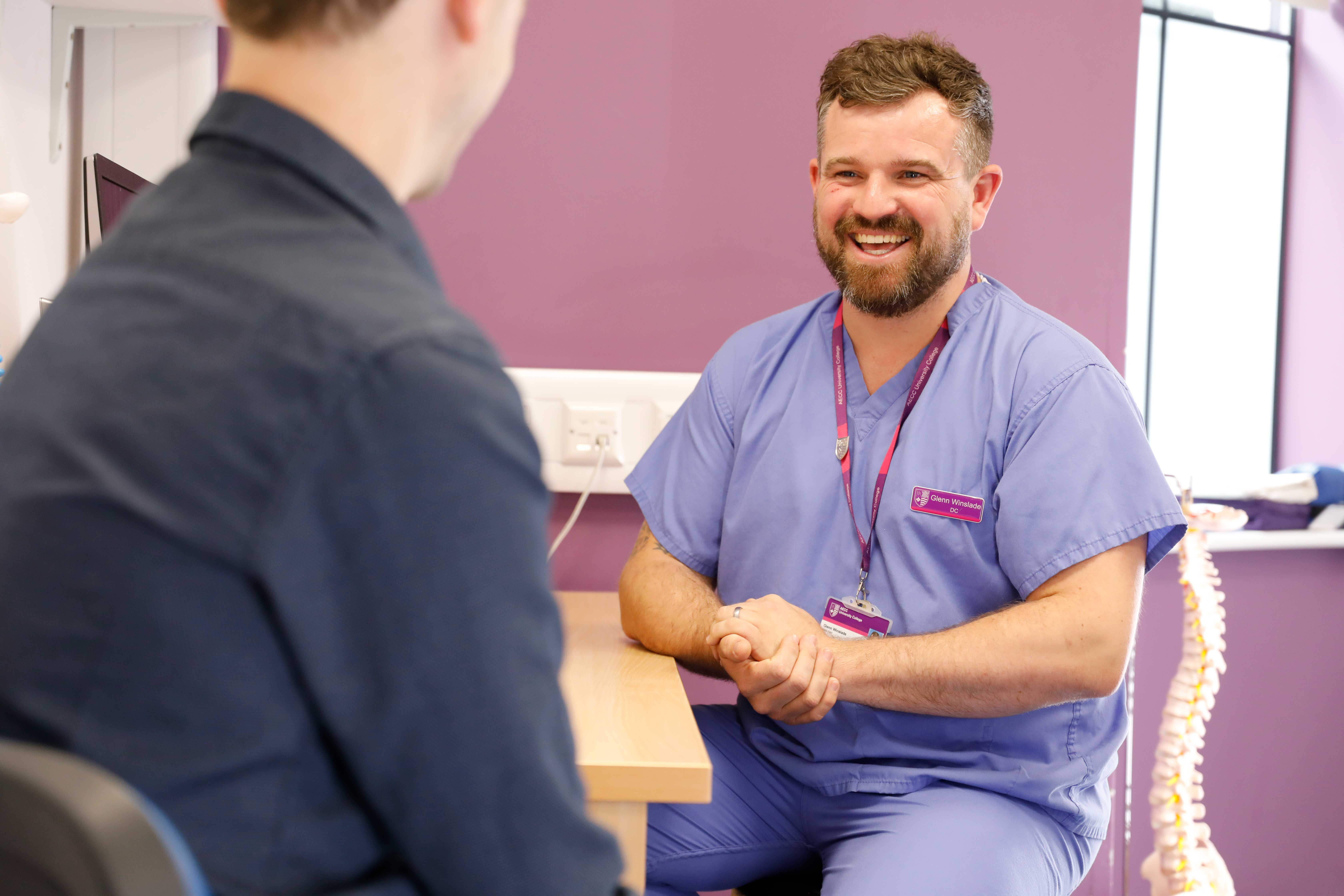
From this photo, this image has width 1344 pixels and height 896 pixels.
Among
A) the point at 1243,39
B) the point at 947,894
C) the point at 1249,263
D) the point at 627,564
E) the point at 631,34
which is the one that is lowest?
the point at 947,894

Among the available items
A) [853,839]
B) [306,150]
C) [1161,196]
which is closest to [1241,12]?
[1161,196]

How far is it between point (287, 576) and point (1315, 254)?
267 centimetres

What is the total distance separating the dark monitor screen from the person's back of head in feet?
2.74

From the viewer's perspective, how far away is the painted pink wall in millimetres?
2334

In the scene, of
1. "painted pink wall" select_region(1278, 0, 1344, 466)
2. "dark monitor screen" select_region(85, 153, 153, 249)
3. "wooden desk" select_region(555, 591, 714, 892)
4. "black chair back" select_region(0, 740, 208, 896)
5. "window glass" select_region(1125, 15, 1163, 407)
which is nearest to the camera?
"black chair back" select_region(0, 740, 208, 896)

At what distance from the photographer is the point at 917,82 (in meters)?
1.42

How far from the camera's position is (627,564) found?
144 cm

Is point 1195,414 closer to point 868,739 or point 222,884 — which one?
point 868,739

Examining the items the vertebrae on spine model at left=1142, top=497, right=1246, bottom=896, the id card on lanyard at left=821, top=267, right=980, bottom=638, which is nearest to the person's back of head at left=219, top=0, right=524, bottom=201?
the id card on lanyard at left=821, top=267, right=980, bottom=638

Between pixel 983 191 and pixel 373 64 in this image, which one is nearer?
pixel 373 64

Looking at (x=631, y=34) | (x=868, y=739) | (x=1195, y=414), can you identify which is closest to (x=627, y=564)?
(x=868, y=739)

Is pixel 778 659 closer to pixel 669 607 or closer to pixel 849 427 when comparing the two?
pixel 669 607

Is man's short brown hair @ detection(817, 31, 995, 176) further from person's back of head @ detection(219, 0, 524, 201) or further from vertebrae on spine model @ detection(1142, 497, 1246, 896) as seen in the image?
person's back of head @ detection(219, 0, 524, 201)

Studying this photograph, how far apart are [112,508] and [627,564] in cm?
105
